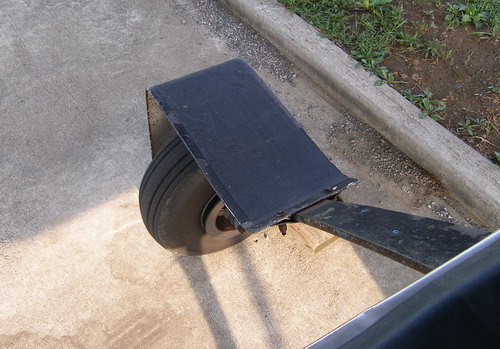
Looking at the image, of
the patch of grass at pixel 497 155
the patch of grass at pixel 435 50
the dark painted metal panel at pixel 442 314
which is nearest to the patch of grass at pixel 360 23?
the patch of grass at pixel 435 50

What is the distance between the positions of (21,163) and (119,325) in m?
1.13

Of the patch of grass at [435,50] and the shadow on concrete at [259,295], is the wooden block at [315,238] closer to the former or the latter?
the shadow on concrete at [259,295]

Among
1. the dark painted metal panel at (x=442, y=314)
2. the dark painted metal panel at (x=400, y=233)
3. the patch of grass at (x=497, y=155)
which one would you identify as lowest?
the patch of grass at (x=497, y=155)

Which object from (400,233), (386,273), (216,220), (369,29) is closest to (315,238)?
(386,273)

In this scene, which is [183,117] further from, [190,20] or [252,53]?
[190,20]

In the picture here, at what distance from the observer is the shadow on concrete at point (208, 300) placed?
223 cm

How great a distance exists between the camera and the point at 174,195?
6.60ft

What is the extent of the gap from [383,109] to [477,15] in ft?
3.60

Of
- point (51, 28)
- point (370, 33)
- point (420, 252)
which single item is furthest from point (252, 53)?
point (420, 252)

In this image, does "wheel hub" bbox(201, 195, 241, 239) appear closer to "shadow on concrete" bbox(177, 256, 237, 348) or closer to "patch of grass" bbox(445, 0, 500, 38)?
"shadow on concrete" bbox(177, 256, 237, 348)

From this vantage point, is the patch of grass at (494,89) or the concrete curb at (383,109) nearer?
the concrete curb at (383,109)

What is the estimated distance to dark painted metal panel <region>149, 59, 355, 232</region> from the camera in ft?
5.87

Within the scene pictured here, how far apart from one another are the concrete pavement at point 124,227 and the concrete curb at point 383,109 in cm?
10

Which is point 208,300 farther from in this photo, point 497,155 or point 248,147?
point 497,155
